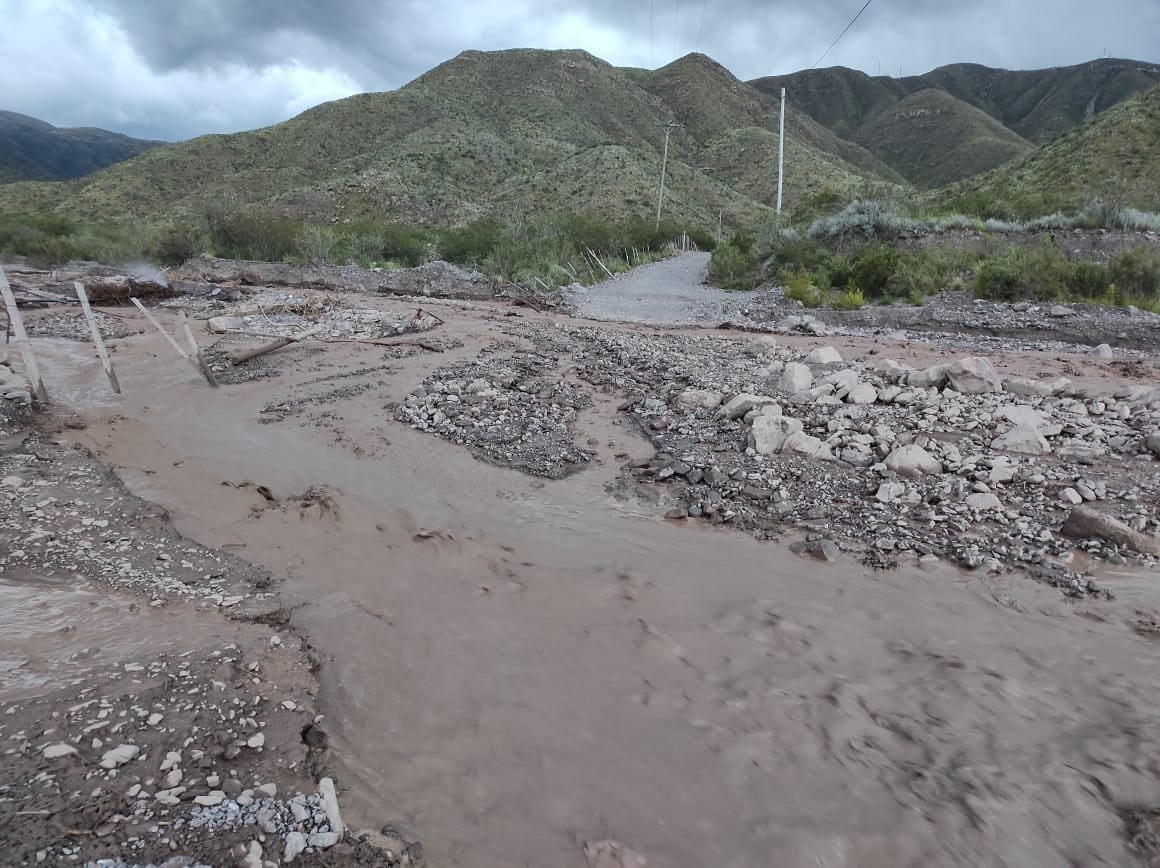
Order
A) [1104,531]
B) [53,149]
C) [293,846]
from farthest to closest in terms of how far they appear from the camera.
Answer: [53,149]
[1104,531]
[293,846]

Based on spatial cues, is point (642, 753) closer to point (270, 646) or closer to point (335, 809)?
point (335, 809)

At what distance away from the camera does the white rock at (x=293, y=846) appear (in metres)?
1.97

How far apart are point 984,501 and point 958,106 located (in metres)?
102

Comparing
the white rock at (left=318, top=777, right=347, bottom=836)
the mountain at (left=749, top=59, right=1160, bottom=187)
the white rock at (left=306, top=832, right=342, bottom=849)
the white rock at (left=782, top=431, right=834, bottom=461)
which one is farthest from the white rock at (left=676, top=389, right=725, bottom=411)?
the mountain at (left=749, top=59, right=1160, bottom=187)

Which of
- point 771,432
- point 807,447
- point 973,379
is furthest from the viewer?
point 973,379

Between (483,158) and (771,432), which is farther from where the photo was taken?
(483,158)

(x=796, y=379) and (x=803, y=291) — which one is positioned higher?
(x=803, y=291)

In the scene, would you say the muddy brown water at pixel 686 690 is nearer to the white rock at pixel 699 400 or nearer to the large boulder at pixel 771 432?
the large boulder at pixel 771 432

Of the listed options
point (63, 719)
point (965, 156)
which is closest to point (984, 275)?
point (63, 719)

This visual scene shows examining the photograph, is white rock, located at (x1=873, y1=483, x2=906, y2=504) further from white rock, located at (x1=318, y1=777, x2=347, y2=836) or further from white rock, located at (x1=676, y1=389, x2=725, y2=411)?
white rock, located at (x1=318, y1=777, x2=347, y2=836)

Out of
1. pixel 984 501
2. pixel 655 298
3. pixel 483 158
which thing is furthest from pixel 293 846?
pixel 483 158

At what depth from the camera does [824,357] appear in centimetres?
864

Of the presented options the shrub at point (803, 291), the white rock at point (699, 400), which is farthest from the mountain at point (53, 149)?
the white rock at point (699, 400)

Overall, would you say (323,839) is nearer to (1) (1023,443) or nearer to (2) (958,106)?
(1) (1023,443)
